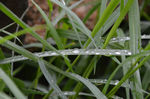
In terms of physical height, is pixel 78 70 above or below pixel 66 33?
below

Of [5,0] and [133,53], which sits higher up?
[5,0]

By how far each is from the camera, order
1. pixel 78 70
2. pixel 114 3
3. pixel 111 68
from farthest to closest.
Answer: pixel 111 68, pixel 78 70, pixel 114 3

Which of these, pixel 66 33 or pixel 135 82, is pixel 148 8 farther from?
pixel 135 82

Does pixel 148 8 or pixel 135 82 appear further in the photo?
pixel 148 8

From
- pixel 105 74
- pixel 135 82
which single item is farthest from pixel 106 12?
pixel 105 74

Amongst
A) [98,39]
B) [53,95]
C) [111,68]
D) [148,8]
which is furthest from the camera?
[148,8]

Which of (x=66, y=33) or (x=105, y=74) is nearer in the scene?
(x=66, y=33)

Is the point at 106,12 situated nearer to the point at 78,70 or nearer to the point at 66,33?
the point at 66,33

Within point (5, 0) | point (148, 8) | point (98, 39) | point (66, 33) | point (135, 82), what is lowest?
point (135, 82)

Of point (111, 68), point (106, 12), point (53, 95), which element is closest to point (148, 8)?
point (111, 68)
